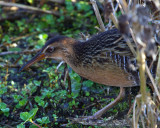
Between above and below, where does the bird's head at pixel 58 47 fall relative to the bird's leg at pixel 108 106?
above

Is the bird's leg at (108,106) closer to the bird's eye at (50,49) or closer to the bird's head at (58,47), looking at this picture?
the bird's head at (58,47)

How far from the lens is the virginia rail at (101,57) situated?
339cm

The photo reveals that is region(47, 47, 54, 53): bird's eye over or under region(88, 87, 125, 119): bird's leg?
over

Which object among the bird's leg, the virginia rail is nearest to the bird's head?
the virginia rail

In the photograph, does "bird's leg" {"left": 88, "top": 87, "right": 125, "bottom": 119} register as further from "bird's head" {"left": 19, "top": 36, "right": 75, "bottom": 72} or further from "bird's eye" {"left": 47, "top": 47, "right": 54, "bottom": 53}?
"bird's eye" {"left": 47, "top": 47, "right": 54, "bottom": 53}

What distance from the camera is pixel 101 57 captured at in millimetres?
3463

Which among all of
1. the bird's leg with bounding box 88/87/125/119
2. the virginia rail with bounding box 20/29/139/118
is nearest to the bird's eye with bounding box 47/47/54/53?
the virginia rail with bounding box 20/29/139/118

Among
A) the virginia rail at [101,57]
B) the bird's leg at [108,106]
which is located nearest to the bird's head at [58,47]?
the virginia rail at [101,57]

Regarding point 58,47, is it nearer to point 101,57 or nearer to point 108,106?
point 101,57

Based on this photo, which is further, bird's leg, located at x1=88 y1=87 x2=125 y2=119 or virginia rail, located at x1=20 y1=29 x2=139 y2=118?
bird's leg, located at x1=88 y1=87 x2=125 y2=119

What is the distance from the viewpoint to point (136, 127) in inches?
108

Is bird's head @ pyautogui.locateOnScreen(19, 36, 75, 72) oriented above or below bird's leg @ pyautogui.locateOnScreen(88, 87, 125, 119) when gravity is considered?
above

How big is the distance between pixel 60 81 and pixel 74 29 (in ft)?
6.86

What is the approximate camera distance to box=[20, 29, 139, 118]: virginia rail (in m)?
3.39
